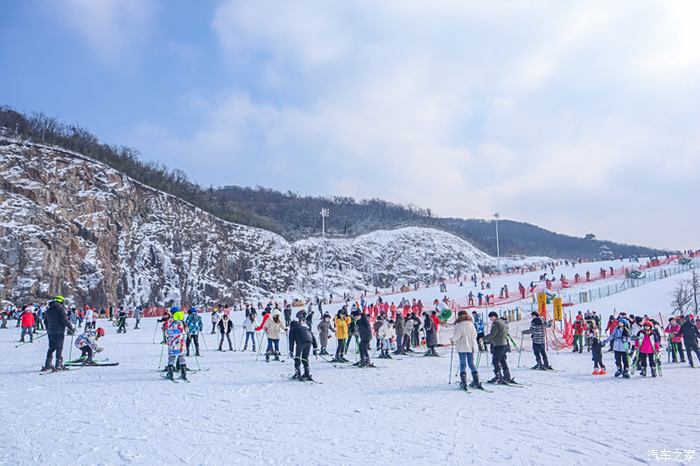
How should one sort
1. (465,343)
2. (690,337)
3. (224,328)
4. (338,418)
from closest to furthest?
(338,418)
(465,343)
(690,337)
(224,328)

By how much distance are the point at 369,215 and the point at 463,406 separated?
103 meters

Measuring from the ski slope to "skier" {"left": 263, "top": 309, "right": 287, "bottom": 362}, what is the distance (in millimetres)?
1218

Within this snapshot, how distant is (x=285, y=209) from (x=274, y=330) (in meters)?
93.2

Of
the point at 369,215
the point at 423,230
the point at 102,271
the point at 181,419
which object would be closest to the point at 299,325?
the point at 181,419

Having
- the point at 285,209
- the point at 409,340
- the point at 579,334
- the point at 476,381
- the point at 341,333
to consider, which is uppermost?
the point at 285,209

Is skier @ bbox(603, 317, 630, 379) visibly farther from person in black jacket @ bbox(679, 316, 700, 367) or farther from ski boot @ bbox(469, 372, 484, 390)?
ski boot @ bbox(469, 372, 484, 390)

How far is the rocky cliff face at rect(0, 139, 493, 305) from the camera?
42.1 meters

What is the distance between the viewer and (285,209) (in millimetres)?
106125

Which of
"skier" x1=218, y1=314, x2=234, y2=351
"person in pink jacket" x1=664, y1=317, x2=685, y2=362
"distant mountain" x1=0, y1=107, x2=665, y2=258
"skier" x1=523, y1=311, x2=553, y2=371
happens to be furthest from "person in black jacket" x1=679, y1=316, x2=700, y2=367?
"distant mountain" x1=0, y1=107, x2=665, y2=258

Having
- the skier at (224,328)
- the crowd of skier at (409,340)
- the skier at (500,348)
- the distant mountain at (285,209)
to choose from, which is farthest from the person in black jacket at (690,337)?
the distant mountain at (285,209)

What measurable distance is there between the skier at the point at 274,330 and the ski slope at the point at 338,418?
1218 mm

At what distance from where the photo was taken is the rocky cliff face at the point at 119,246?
138 ft

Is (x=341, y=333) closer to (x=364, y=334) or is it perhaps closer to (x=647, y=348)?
(x=364, y=334)

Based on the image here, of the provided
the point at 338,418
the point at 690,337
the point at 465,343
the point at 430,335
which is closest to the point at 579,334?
the point at 690,337
